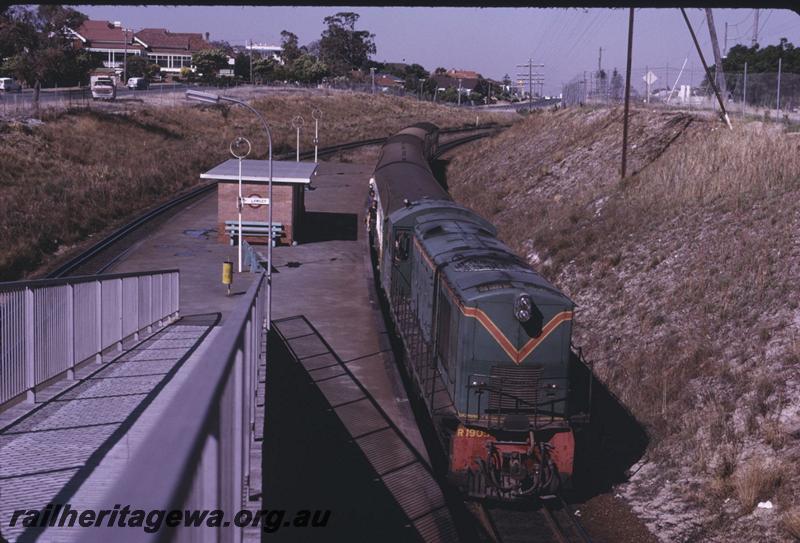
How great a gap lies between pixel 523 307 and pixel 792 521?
544 cm

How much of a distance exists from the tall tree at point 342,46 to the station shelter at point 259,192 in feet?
420

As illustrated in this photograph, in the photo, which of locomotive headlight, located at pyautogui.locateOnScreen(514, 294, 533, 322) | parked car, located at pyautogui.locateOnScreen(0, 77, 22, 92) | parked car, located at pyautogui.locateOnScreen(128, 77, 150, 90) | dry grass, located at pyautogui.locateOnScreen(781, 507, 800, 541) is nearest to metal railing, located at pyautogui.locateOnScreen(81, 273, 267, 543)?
locomotive headlight, located at pyautogui.locateOnScreen(514, 294, 533, 322)

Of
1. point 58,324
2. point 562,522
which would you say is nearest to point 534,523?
point 562,522

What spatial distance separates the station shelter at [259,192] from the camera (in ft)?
119

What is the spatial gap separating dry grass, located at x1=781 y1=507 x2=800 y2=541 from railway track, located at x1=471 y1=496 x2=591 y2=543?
3.14 metres

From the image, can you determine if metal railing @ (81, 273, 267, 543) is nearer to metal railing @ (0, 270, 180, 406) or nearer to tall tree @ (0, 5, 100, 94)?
metal railing @ (0, 270, 180, 406)

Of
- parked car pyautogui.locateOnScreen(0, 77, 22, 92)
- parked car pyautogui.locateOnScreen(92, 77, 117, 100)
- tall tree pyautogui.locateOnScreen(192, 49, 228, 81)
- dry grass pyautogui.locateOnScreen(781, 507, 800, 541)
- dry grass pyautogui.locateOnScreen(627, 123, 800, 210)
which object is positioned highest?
Answer: tall tree pyautogui.locateOnScreen(192, 49, 228, 81)

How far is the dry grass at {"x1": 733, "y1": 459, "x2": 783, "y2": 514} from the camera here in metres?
14.1

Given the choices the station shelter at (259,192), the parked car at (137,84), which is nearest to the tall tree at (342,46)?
the parked car at (137,84)

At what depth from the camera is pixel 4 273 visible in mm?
31781

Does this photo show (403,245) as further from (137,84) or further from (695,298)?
(137,84)

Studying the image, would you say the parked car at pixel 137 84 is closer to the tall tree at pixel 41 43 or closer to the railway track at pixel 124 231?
the tall tree at pixel 41 43

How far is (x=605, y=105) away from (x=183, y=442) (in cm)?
5395

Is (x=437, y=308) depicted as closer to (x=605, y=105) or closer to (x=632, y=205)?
(x=632, y=205)
